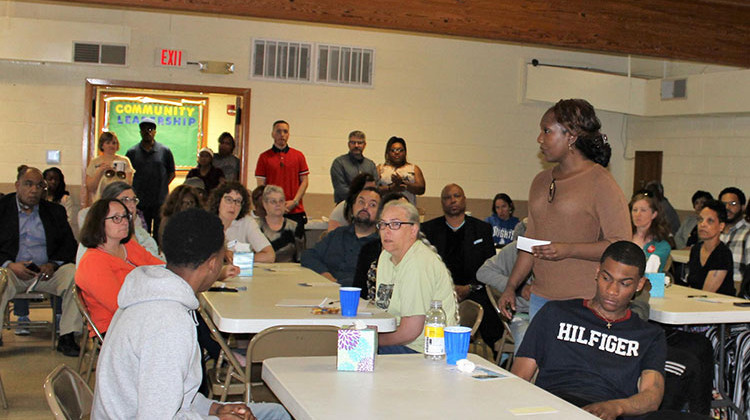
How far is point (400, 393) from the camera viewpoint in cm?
215

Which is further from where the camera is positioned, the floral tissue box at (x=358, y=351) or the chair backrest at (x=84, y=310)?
the chair backrest at (x=84, y=310)

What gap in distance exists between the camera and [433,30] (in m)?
7.23

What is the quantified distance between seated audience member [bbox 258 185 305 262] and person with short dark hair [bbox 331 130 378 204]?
196 centimetres

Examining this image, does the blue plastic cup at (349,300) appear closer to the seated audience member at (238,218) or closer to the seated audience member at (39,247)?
the seated audience member at (238,218)

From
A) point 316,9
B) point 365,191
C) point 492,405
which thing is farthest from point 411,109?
point 492,405

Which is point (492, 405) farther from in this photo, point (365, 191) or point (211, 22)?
point (211, 22)

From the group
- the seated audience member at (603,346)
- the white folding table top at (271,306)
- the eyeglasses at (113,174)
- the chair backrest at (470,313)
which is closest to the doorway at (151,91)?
the eyeglasses at (113,174)

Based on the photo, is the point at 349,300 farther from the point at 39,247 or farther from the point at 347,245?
the point at 39,247

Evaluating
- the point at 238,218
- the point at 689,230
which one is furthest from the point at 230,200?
the point at 689,230

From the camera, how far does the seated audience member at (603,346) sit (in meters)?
2.64

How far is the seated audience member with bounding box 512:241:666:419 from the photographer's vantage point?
2.64 metres

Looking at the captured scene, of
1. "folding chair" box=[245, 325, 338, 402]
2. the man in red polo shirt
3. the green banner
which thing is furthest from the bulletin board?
"folding chair" box=[245, 325, 338, 402]

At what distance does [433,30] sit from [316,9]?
1098 millimetres

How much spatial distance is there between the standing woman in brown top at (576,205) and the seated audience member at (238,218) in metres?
2.65
